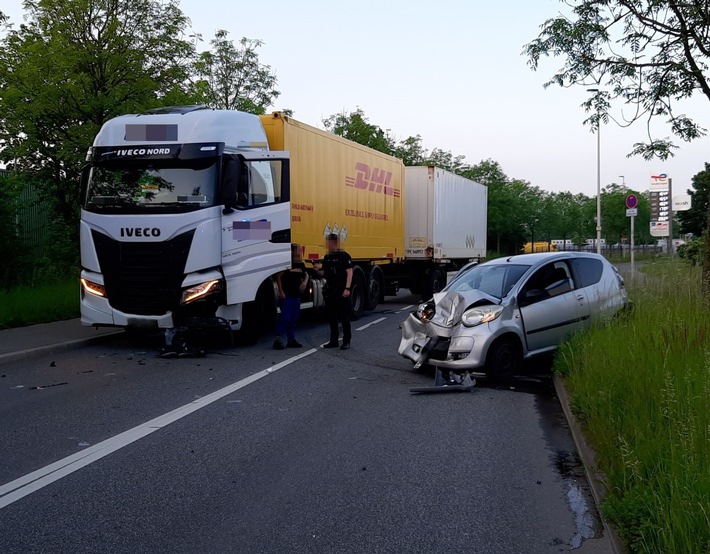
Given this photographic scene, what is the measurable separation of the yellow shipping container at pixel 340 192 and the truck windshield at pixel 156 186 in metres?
2.11

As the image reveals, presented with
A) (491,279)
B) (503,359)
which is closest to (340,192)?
(491,279)

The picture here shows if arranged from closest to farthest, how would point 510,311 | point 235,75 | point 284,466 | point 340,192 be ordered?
point 284,466
point 510,311
point 340,192
point 235,75

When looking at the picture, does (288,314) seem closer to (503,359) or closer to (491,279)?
(491,279)

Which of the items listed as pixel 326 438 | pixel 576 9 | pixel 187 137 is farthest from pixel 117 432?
pixel 576 9

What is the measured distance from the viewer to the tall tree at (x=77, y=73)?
15.7 meters

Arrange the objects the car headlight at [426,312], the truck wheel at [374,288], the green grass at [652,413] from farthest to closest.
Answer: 1. the truck wheel at [374,288]
2. the car headlight at [426,312]
3. the green grass at [652,413]

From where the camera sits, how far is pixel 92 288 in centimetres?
1084

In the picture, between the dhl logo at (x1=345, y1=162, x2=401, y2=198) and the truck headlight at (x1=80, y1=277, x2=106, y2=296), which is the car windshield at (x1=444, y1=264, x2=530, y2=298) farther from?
the dhl logo at (x1=345, y1=162, x2=401, y2=198)

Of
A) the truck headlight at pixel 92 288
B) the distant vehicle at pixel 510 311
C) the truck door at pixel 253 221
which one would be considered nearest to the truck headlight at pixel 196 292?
the truck door at pixel 253 221

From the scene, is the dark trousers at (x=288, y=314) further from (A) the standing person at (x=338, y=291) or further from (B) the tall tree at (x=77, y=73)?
(B) the tall tree at (x=77, y=73)

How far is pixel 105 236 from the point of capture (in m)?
10.6

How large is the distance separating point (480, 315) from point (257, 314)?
439 centimetres

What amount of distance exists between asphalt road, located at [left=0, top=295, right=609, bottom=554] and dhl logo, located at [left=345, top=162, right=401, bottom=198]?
745 cm

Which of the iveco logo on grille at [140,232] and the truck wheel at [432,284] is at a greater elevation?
the iveco logo on grille at [140,232]
